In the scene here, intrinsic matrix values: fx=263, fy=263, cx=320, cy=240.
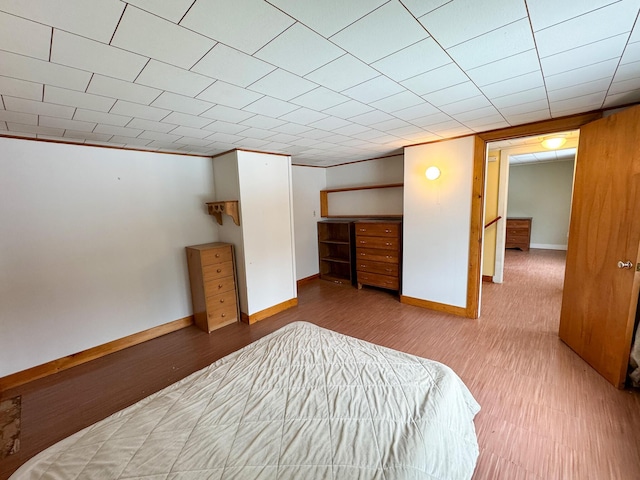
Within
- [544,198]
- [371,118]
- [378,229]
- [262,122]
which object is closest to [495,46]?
[371,118]

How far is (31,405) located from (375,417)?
2.91m

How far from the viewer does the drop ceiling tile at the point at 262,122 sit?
89.3 inches

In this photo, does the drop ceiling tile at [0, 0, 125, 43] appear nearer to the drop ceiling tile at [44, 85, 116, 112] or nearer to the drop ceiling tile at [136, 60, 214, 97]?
the drop ceiling tile at [136, 60, 214, 97]

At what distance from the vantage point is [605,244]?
220 cm

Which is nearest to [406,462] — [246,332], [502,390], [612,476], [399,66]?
[612,476]

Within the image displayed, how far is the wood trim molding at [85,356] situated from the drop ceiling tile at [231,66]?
309 centimetres

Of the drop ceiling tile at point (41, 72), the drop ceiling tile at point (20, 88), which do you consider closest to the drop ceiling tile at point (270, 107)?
the drop ceiling tile at point (41, 72)

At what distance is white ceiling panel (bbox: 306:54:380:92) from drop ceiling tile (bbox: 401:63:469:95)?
0.98ft

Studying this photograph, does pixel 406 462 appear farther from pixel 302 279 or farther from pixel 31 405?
pixel 302 279

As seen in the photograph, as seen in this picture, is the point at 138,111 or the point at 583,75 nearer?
the point at 583,75

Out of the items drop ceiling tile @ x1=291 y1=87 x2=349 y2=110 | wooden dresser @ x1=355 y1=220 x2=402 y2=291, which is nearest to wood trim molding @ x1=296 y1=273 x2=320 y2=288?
wooden dresser @ x1=355 y1=220 x2=402 y2=291

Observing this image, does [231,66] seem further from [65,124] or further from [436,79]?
[65,124]

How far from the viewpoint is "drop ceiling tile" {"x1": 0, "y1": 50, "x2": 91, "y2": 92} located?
1271 millimetres

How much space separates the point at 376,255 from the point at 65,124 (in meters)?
3.93
